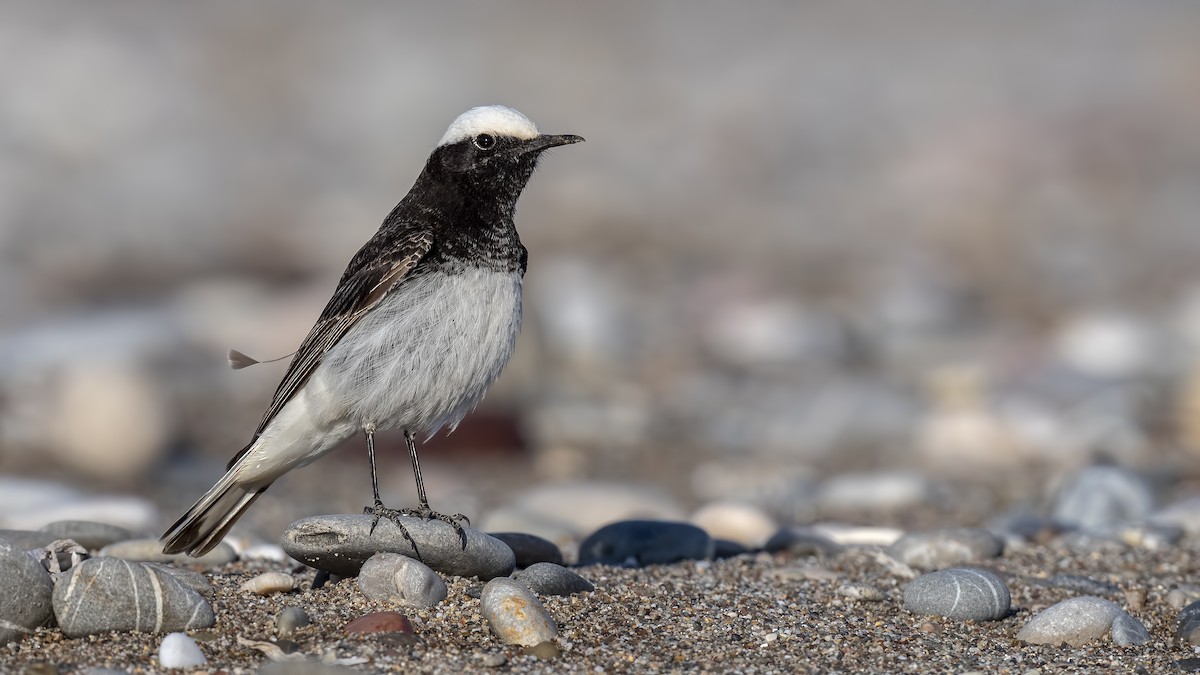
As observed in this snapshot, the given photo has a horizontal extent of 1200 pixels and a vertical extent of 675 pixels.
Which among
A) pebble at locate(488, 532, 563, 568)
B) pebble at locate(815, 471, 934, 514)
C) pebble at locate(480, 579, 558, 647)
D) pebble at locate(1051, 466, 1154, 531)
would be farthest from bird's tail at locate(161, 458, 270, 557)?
pebble at locate(1051, 466, 1154, 531)

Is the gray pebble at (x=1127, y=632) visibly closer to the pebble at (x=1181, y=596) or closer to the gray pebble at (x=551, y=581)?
the pebble at (x=1181, y=596)

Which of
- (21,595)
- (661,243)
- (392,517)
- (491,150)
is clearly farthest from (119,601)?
(661,243)

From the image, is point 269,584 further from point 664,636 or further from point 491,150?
point 491,150

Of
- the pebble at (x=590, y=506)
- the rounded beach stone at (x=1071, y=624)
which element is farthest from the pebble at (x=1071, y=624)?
the pebble at (x=590, y=506)

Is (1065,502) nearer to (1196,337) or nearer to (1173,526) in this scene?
(1173,526)

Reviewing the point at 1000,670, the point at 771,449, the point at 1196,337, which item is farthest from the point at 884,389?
the point at 1000,670

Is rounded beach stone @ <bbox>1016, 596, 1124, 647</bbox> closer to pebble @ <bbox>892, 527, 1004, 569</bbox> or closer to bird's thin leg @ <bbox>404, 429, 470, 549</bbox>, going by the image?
pebble @ <bbox>892, 527, 1004, 569</bbox>
